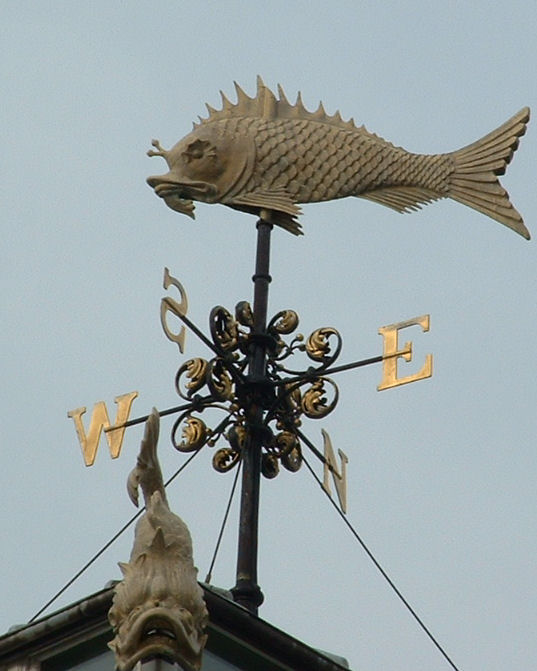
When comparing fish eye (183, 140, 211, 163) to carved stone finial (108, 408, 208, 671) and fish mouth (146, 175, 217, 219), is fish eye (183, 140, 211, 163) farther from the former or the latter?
carved stone finial (108, 408, 208, 671)

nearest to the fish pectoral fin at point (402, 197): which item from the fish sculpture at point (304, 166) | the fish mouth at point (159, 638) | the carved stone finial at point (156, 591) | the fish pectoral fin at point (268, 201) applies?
the fish sculpture at point (304, 166)

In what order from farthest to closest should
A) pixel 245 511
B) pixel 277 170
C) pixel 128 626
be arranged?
pixel 277 170
pixel 245 511
pixel 128 626

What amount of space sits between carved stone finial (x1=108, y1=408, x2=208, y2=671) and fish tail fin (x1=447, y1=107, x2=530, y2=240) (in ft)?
15.9

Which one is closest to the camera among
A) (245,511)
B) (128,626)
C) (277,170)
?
(128,626)

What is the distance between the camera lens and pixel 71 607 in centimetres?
1558

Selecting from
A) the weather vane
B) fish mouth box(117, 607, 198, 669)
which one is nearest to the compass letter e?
the weather vane

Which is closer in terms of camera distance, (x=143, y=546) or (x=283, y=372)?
(x=143, y=546)

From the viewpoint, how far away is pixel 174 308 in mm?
18469

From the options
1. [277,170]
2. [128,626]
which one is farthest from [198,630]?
[277,170]

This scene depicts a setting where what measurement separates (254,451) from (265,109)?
2797 millimetres

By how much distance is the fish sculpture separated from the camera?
19.1 m

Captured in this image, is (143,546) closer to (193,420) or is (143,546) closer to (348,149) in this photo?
(193,420)

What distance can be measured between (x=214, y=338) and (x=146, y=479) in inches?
103

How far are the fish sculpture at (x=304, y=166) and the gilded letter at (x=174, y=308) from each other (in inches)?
30.7
